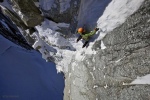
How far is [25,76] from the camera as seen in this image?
16141 millimetres

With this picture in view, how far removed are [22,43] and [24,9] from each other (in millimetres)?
7869

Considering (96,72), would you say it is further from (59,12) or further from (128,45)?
(59,12)

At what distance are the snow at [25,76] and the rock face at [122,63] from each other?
7.88 m

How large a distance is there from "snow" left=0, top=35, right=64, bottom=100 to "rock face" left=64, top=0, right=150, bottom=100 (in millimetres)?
7881

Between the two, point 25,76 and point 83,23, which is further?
point 25,76

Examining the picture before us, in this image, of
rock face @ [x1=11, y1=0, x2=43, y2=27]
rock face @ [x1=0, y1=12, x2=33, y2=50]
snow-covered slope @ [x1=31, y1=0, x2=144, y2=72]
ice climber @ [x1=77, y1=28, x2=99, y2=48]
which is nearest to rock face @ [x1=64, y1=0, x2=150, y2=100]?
snow-covered slope @ [x1=31, y1=0, x2=144, y2=72]

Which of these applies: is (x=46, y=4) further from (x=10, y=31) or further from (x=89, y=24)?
(x=10, y=31)

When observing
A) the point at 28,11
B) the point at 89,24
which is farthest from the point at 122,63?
the point at 28,11

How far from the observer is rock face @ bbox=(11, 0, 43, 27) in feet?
27.8

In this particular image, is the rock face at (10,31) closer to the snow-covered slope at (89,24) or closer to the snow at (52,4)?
the snow-covered slope at (89,24)

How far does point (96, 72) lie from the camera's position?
7527 mm

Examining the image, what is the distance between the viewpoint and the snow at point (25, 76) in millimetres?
15719

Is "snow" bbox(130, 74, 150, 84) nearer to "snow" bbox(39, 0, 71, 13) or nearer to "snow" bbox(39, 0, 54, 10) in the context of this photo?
"snow" bbox(39, 0, 71, 13)

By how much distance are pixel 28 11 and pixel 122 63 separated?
14.9 ft
